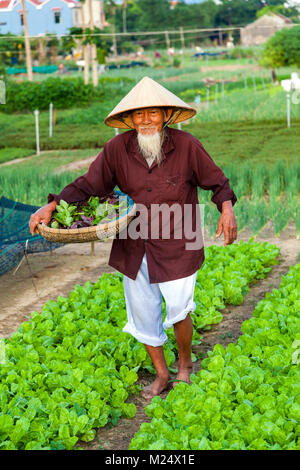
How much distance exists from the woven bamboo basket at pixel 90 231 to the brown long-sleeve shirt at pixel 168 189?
0.10m

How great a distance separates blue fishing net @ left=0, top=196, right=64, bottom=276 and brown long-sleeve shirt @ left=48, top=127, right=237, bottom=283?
2.03 metres

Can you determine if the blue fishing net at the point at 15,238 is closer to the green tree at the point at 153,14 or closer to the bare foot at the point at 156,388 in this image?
the bare foot at the point at 156,388

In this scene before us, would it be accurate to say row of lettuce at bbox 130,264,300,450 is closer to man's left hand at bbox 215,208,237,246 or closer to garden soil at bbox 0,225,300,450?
garden soil at bbox 0,225,300,450

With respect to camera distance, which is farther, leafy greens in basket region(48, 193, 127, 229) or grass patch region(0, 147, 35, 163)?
grass patch region(0, 147, 35, 163)

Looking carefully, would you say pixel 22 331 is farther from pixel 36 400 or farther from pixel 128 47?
pixel 128 47

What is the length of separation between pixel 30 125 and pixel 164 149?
16.3 m

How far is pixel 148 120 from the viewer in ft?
10.2

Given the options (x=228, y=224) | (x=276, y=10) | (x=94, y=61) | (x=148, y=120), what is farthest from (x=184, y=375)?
(x=276, y=10)

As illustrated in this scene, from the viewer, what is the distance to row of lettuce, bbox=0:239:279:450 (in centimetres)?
293

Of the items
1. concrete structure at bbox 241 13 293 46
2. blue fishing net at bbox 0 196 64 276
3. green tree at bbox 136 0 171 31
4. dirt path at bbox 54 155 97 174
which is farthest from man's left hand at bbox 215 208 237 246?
green tree at bbox 136 0 171 31

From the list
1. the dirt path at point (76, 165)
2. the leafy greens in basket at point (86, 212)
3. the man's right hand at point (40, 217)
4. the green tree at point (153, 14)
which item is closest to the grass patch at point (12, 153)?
the dirt path at point (76, 165)

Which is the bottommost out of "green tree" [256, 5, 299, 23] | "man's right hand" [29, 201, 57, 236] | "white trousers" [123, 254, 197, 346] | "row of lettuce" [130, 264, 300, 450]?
"row of lettuce" [130, 264, 300, 450]

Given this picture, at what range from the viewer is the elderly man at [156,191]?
309 cm
